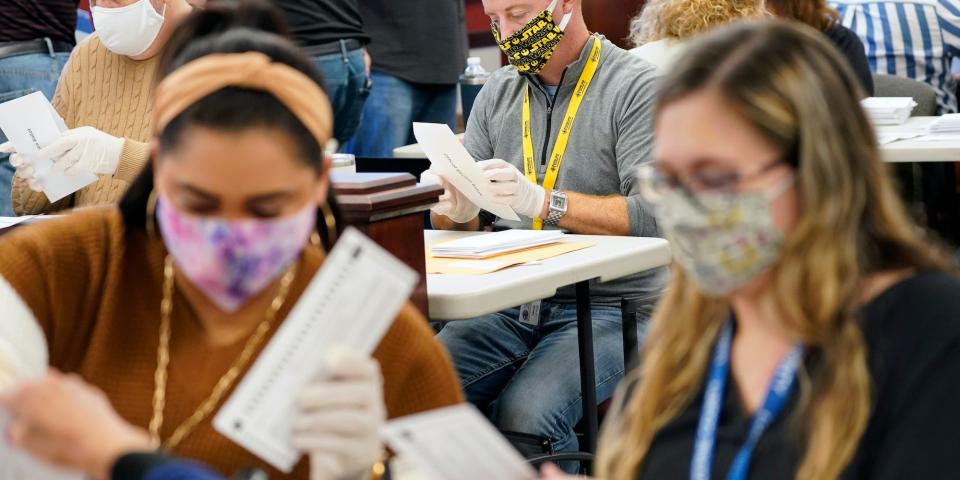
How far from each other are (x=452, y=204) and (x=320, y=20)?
5.61ft

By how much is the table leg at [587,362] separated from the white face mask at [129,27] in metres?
1.68

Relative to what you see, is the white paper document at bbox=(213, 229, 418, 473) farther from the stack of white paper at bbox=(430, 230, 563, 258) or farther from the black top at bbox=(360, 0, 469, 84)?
the black top at bbox=(360, 0, 469, 84)

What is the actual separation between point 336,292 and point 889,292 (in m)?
0.66

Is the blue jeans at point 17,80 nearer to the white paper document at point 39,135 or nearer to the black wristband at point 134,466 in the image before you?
the white paper document at point 39,135

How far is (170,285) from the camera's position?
177 cm

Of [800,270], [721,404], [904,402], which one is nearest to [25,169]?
[721,404]

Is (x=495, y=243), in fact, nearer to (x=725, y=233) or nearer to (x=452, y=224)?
(x=452, y=224)

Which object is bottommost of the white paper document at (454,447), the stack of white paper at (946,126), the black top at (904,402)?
the stack of white paper at (946,126)

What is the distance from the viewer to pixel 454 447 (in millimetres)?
1330

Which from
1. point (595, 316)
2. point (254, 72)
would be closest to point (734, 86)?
point (254, 72)

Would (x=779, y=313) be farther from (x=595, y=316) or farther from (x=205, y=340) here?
(x=595, y=316)

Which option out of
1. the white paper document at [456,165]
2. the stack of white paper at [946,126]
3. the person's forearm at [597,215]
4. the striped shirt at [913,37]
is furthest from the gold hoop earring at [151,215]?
the striped shirt at [913,37]

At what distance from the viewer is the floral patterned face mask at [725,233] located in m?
1.50

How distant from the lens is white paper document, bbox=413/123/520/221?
3102 millimetres
